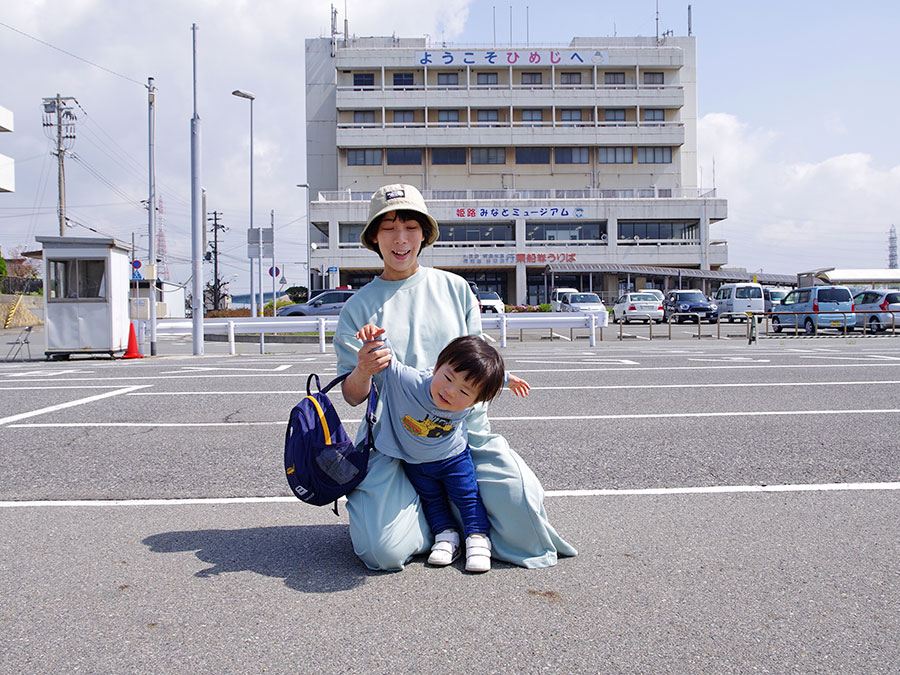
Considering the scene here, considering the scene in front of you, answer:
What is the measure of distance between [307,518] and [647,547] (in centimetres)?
184

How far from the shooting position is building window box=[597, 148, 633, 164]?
65.0 m

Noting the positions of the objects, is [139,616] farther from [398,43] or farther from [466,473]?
[398,43]

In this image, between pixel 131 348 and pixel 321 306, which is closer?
pixel 131 348

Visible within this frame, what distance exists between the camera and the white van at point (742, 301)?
33.9 meters

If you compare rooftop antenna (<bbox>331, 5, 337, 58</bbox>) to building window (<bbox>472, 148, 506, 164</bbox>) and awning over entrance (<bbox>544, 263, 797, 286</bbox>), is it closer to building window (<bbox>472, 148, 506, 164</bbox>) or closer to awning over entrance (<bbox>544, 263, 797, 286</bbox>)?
building window (<bbox>472, 148, 506, 164</bbox>)

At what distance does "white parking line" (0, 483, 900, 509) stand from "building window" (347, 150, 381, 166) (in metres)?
62.4

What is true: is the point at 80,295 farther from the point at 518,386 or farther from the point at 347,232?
the point at 347,232

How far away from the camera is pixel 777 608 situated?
2832 mm

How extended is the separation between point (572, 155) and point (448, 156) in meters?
10.6

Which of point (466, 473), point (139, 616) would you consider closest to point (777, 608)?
point (466, 473)

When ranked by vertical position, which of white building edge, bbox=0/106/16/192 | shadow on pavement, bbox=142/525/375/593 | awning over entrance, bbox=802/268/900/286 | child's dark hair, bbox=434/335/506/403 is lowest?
shadow on pavement, bbox=142/525/375/593

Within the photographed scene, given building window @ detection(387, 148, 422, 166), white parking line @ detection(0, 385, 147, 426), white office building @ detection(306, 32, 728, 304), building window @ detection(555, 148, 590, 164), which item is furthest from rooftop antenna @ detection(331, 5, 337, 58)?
white parking line @ detection(0, 385, 147, 426)

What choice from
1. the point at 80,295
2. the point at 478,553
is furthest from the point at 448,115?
the point at 478,553

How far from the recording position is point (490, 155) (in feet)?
213
